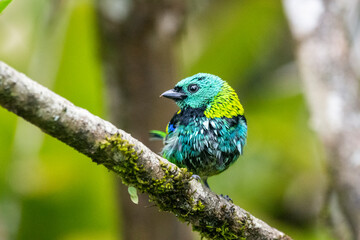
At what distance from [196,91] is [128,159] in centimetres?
125

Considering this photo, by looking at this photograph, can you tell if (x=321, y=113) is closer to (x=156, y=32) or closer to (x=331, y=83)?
(x=331, y=83)

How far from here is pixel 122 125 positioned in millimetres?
5047

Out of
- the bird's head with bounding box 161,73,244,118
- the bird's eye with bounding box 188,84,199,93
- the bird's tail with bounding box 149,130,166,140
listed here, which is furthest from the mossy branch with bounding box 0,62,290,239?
the bird's tail with bounding box 149,130,166,140

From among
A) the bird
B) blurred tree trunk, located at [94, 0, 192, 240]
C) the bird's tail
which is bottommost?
the bird

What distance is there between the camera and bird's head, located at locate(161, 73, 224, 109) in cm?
334

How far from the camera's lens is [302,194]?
271 inches

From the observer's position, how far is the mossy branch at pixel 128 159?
1.79 metres

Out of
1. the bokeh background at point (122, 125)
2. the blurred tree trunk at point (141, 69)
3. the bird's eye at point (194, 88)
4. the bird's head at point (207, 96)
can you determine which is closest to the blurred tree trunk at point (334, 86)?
the bokeh background at point (122, 125)

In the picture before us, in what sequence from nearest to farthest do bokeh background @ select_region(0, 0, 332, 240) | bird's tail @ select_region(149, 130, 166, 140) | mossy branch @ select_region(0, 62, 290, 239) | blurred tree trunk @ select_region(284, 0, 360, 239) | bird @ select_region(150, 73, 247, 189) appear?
mossy branch @ select_region(0, 62, 290, 239), bird @ select_region(150, 73, 247, 189), bird's tail @ select_region(149, 130, 166, 140), blurred tree trunk @ select_region(284, 0, 360, 239), bokeh background @ select_region(0, 0, 332, 240)

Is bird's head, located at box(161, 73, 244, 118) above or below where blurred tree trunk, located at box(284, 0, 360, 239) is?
below

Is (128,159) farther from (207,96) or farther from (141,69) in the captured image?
(141,69)

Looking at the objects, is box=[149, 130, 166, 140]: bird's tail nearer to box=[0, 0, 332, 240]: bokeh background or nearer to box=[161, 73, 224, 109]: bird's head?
box=[161, 73, 224, 109]: bird's head

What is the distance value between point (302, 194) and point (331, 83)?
8.50 feet

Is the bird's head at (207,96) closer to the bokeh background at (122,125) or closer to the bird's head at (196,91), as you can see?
the bird's head at (196,91)
